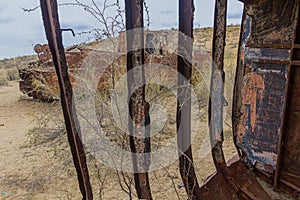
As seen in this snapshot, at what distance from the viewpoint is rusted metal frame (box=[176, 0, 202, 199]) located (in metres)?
1.61

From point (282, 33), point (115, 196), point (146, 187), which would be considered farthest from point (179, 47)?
point (115, 196)

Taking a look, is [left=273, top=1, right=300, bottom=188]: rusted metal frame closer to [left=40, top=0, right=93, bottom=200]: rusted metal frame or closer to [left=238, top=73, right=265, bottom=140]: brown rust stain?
[left=238, top=73, right=265, bottom=140]: brown rust stain

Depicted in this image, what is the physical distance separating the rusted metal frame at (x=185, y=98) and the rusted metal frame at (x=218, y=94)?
0.15 metres

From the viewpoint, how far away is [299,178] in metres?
1.63

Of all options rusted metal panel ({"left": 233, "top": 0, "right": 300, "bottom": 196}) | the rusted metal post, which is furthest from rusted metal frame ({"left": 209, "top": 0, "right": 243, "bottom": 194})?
rusted metal panel ({"left": 233, "top": 0, "right": 300, "bottom": 196})

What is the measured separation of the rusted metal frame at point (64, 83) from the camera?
4.14 ft

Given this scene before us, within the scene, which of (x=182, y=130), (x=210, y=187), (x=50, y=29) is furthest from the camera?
(x=210, y=187)

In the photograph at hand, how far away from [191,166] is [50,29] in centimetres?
122

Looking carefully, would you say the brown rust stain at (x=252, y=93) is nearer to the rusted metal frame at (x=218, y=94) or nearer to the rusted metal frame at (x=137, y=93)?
the rusted metal frame at (x=218, y=94)

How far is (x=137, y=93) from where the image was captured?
1.62m

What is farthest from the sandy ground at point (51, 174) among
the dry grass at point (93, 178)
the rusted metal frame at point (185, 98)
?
the rusted metal frame at point (185, 98)

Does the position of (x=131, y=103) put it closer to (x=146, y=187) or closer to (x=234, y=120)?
(x=146, y=187)

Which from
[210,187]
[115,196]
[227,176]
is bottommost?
[115,196]

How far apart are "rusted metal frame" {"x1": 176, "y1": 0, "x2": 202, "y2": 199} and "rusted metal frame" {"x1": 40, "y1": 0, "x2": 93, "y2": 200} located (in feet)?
2.11
